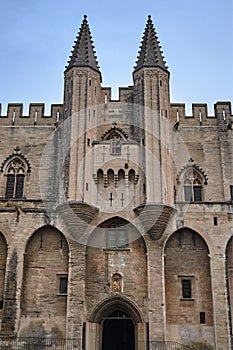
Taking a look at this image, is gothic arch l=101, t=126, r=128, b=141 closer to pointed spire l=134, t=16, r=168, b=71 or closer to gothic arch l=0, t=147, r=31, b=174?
pointed spire l=134, t=16, r=168, b=71

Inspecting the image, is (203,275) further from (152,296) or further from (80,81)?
(80,81)

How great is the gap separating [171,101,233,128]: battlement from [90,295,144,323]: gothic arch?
40.8ft

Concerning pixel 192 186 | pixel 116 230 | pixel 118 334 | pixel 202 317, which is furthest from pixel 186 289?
pixel 192 186

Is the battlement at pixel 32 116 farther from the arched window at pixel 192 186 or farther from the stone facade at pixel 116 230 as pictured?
the arched window at pixel 192 186

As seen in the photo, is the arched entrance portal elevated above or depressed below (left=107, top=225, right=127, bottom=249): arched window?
below

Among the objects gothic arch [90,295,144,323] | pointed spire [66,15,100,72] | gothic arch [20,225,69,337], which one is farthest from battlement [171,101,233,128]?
gothic arch [90,295,144,323]

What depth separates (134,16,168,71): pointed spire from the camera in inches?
1177

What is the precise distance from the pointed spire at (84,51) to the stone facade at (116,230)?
0.56 ft

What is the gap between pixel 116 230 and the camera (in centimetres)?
2636

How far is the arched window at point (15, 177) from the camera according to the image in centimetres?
2945

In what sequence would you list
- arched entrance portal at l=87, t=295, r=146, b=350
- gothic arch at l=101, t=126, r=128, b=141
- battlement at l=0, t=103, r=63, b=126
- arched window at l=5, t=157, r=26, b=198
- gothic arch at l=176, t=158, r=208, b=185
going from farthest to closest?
battlement at l=0, t=103, r=63, b=126
gothic arch at l=101, t=126, r=128, b=141
gothic arch at l=176, t=158, r=208, b=185
arched window at l=5, t=157, r=26, b=198
arched entrance portal at l=87, t=295, r=146, b=350

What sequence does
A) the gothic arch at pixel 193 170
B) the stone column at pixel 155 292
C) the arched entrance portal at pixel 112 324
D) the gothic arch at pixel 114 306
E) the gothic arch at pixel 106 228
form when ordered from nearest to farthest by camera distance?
the stone column at pixel 155 292, the arched entrance portal at pixel 112 324, the gothic arch at pixel 114 306, the gothic arch at pixel 106 228, the gothic arch at pixel 193 170

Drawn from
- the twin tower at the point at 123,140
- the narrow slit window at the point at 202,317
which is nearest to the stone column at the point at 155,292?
the twin tower at the point at 123,140

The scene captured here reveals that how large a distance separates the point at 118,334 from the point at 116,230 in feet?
23.5
